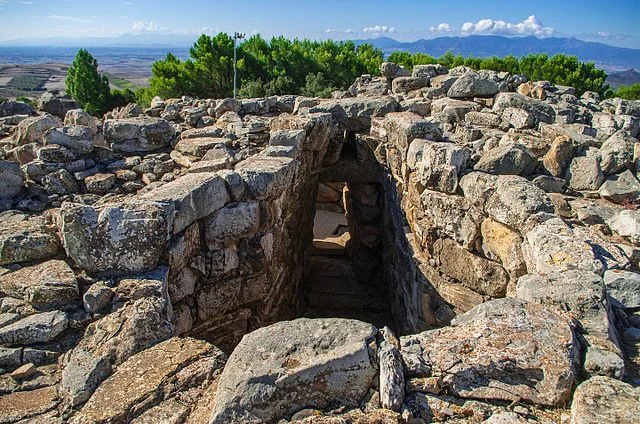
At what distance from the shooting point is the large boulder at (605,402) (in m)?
2.51

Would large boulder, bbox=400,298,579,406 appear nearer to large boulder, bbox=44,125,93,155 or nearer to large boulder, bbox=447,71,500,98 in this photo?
large boulder, bbox=44,125,93,155

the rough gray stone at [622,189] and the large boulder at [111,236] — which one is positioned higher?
the rough gray stone at [622,189]

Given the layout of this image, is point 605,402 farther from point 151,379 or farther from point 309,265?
point 309,265

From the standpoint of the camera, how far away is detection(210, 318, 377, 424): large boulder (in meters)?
2.76

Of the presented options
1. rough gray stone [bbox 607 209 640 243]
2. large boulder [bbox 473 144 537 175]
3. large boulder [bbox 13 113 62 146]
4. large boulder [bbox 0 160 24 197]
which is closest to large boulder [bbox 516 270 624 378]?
Result: rough gray stone [bbox 607 209 640 243]

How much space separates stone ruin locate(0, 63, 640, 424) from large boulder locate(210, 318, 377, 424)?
0.5 inches

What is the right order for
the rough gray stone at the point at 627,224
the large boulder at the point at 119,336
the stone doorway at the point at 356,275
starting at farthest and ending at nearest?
the stone doorway at the point at 356,275
the rough gray stone at the point at 627,224
the large boulder at the point at 119,336

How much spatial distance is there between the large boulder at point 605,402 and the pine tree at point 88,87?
2459 cm

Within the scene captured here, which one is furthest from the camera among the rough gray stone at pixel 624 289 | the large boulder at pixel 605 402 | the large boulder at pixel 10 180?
the large boulder at pixel 10 180

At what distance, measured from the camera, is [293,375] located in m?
2.84

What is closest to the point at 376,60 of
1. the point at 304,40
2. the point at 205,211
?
the point at 304,40

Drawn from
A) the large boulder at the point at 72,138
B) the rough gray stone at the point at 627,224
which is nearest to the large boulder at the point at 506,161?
the rough gray stone at the point at 627,224

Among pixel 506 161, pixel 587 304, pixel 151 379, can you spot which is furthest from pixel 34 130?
pixel 587 304

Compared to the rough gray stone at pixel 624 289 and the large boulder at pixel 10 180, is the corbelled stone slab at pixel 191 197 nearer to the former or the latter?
the large boulder at pixel 10 180
